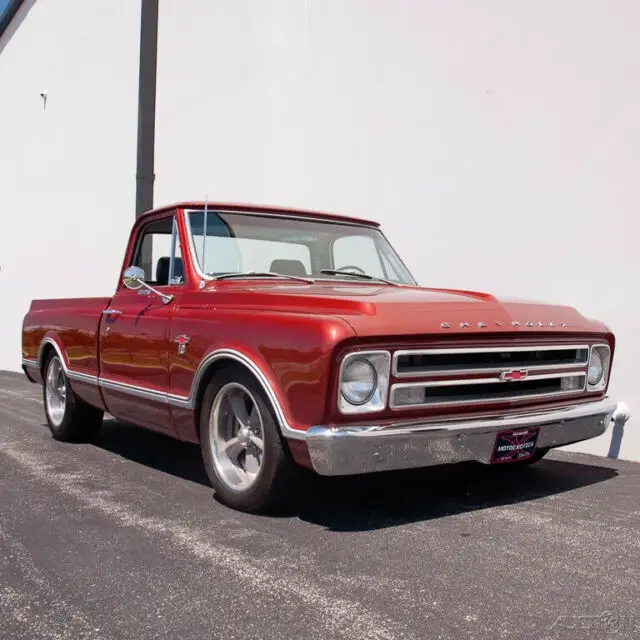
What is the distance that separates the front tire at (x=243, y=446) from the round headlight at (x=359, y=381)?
1.48 feet

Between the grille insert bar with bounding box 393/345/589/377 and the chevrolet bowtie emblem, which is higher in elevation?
the grille insert bar with bounding box 393/345/589/377

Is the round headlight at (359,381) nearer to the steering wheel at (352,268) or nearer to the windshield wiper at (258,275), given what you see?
the windshield wiper at (258,275)

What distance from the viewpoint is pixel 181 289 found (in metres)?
4.73

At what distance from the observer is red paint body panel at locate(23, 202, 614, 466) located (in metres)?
3.51

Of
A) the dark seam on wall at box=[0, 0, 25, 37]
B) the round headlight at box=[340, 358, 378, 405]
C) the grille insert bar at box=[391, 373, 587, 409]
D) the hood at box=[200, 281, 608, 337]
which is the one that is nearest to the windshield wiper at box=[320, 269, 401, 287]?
the hood at box=[200, 281, 608, 337]

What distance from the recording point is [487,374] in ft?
12.8

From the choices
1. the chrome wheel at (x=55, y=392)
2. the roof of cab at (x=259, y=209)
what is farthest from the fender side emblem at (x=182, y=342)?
the chrome wheel at (x=55, y=392)

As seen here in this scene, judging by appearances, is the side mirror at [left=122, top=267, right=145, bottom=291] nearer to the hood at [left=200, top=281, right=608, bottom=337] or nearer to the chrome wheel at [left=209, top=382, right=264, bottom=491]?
the hood at [left=200, top=281, right=608, bottom=337]

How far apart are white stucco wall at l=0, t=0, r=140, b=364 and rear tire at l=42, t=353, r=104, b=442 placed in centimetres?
652

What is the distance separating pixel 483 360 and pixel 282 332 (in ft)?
3.40

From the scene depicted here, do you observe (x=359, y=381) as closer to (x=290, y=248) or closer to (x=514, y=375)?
(x=514, y=375)

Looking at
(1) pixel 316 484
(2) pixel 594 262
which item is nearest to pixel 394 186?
(2) pixel 594 262

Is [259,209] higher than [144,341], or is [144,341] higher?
[259,209]

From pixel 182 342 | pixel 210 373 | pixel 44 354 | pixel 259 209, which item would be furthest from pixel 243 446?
pixel 44 354
